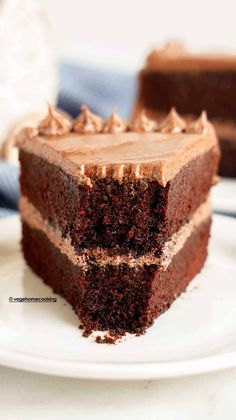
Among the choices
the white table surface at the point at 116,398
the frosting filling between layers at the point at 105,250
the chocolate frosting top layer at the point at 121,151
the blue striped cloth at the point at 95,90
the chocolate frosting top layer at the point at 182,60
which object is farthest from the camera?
the blue striped cloth at the point at 95,90

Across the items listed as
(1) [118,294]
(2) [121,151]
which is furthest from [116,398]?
(2) [121,151]

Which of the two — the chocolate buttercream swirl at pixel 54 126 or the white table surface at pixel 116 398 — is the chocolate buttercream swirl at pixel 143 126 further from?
the white table surface at pixel 116 398

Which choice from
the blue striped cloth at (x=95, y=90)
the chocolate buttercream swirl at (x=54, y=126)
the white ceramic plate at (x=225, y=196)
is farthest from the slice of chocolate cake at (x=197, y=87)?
the chocolate buttercream swirl at (x=54, y=126)

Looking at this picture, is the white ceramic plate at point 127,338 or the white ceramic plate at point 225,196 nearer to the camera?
the white ceramic plate at point 127,338

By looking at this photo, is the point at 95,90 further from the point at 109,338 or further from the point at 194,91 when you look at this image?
the point at 109,338

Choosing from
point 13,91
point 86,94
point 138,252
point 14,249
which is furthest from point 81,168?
point 86,94

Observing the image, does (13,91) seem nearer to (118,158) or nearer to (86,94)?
(86,94)
